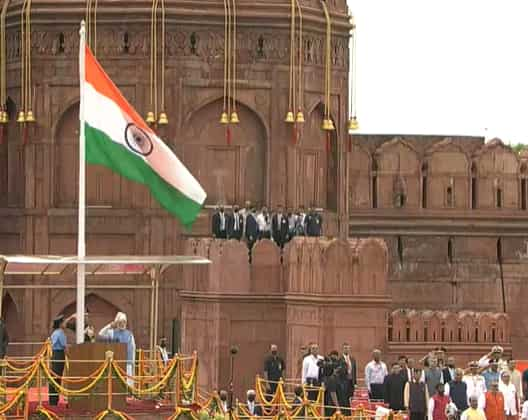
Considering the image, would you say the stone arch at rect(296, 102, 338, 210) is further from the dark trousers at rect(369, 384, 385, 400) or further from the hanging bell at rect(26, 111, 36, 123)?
the dark trousers at rect(369, 384, 385, 400)

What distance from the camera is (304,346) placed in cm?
4900

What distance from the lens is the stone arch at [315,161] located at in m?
55.2

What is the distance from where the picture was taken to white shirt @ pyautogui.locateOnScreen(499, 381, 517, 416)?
1651 inches

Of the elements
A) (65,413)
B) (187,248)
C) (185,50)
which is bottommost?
(65,413)

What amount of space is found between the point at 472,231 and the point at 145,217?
8.00 m

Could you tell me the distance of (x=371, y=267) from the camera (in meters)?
49.3

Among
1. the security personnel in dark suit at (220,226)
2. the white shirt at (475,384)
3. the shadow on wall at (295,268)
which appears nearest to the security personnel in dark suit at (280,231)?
the shadow on wall at (295,268)

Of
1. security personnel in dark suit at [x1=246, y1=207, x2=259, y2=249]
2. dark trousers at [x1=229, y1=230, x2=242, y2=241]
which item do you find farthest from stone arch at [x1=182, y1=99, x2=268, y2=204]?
dark trousers at [x1=229, y1=230, x2=242, y2=241]

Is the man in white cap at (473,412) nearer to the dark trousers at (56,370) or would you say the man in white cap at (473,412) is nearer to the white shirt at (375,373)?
the white shirt at (375,373)

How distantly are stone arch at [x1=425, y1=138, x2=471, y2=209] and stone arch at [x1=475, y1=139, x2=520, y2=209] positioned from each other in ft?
0.94

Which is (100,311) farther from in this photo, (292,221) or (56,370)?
(56,370)

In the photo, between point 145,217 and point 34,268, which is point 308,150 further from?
point 34,268

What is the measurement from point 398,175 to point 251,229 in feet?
25.7

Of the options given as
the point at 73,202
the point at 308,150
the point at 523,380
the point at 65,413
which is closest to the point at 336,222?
the point at 308,150
